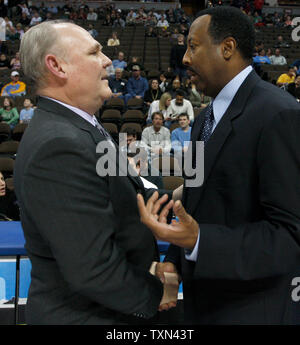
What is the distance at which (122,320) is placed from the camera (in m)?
1.13

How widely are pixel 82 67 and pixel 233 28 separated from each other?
1.46 feet

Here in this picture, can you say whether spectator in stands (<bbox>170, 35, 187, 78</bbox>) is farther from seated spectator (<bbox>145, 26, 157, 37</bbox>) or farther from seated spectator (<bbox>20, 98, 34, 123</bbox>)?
seated spectator (<bbox>20, 98, 34, 123</bbox>)

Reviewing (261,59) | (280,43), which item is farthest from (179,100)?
(280,43)

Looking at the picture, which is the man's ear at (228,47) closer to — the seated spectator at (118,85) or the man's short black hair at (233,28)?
the man's short black hair at (233,28)

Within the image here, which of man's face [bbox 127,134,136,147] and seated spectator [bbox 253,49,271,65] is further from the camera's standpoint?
seated spectator [bbox 253,49,271,65]

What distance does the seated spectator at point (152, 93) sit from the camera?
27.0 feet

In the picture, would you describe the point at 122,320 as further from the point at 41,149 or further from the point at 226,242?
the point at 41,149

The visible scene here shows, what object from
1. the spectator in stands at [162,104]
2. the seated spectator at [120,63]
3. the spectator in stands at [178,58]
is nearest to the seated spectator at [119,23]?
the seated spectator at [120,63]

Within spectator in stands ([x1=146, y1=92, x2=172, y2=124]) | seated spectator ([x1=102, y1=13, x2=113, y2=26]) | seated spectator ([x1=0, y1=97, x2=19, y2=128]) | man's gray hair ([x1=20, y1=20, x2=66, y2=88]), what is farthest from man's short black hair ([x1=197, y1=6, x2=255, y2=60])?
seated spectator ([x1=102, y1=13, x2=113, y2=26])

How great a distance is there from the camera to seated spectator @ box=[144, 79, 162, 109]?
823 cm

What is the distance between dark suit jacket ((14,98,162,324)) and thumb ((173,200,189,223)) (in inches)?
8.0

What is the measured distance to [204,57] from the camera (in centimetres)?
111

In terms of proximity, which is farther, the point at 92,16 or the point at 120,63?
the point at 92,16

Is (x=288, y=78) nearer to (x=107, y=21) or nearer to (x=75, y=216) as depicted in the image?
(x=107, y=21)
